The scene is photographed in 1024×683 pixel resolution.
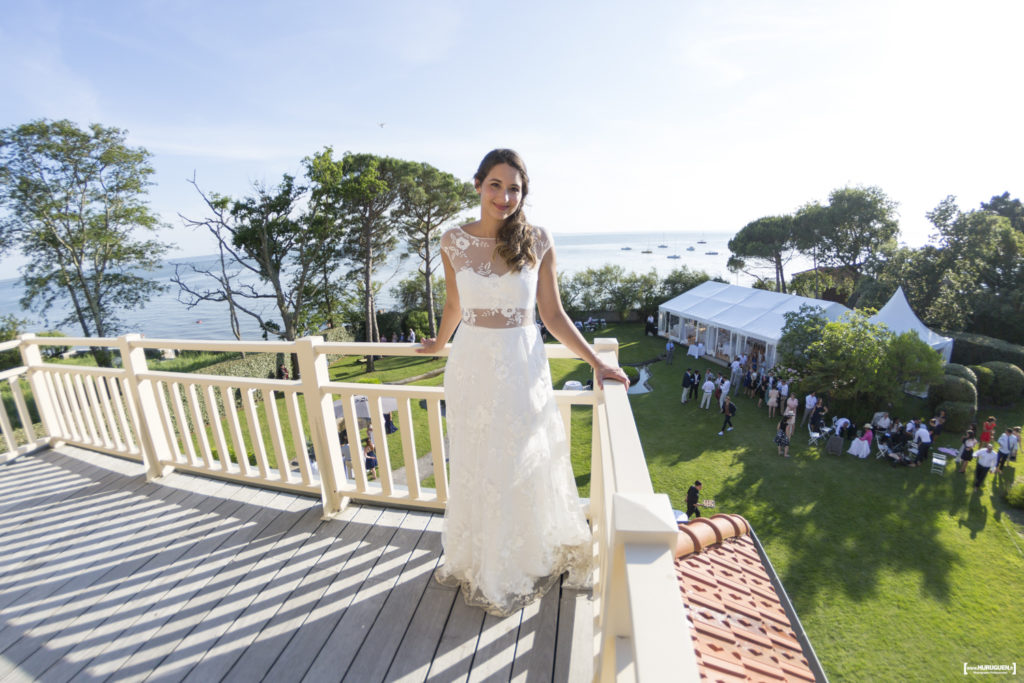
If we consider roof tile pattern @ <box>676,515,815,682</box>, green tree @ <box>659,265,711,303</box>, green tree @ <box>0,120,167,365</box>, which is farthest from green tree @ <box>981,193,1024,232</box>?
green tree @ <box>0,120,167,365</box>

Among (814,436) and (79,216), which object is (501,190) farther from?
(79,216)

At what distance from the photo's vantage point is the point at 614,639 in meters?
0.93

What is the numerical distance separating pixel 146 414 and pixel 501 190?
3.11 meters

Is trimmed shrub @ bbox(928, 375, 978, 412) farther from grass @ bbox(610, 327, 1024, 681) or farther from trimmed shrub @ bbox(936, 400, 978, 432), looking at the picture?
grass @ bbox(610, 327, 1024, 681)

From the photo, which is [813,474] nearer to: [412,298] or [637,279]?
[637,279]

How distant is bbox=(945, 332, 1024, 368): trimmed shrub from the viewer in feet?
48.2

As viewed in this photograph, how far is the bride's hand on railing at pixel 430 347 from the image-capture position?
2.15 m

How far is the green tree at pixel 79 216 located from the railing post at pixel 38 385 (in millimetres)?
16134

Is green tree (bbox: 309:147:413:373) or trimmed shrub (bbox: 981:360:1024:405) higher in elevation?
green tree (bbox: 309:147:413:373)

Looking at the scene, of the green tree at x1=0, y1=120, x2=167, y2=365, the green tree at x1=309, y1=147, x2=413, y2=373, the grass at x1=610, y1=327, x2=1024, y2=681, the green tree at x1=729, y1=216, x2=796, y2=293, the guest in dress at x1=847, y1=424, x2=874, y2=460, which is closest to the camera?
the grass at x1=610, y1=327, x2=1024, y2=681

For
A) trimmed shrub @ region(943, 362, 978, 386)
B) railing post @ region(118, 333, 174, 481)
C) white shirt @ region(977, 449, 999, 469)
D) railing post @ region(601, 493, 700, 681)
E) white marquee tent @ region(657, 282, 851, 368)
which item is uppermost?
railing post @ region(601, 493, 700, 681)

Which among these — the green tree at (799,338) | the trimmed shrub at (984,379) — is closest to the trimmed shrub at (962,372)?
the trimmed shrub at (984,379)

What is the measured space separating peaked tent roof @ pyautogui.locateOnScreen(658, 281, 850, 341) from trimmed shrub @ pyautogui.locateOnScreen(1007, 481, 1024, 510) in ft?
20.5

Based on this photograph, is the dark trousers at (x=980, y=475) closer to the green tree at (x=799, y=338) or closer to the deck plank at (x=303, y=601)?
the green tree at (x=799, y=338)
